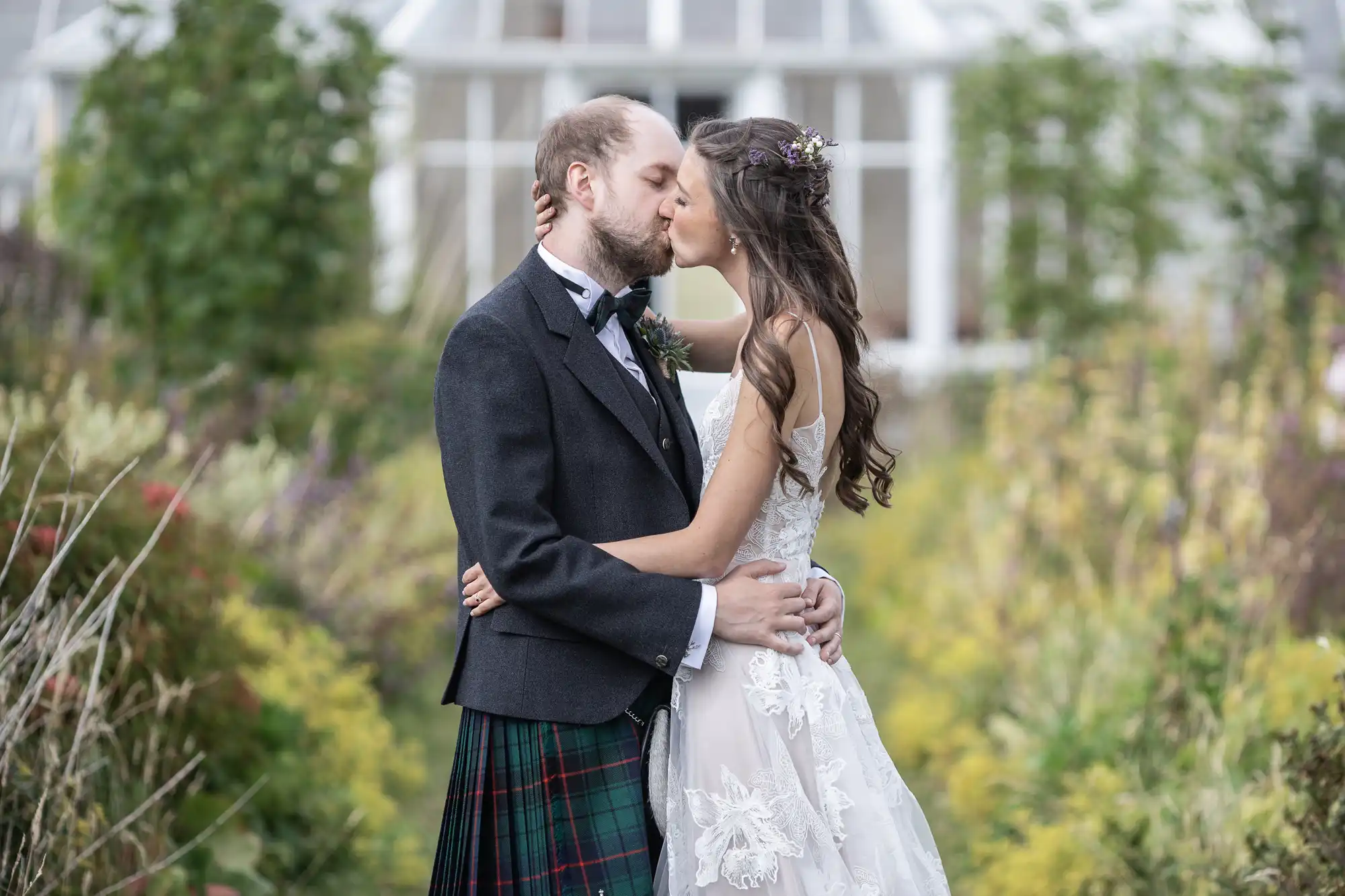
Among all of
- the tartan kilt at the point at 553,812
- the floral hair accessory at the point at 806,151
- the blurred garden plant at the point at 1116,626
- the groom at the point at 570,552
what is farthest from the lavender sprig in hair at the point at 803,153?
the blurred garden plant at the point at 1116,626

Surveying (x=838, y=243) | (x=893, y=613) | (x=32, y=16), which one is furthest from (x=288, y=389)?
A: (x=32, y=16)

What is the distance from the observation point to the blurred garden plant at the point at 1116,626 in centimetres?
376

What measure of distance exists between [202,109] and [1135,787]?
5131 mm

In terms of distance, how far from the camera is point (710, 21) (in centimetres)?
1372

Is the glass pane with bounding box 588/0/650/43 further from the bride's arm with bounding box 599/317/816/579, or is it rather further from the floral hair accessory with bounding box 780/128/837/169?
the bride's arm with bounding box 599/317/816/579

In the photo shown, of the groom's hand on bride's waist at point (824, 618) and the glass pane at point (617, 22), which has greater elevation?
the glass pane at point (617, 22)

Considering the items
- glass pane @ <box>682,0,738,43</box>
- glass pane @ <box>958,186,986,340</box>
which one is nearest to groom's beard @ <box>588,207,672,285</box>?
glass pane @ <box>958,186,986,340</box>

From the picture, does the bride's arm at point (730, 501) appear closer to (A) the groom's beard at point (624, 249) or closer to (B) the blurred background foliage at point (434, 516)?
(A) the groom's beard at point (624, 249)

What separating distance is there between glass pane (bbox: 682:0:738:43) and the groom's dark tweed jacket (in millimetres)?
11664

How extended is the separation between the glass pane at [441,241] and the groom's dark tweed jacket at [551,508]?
662 cm

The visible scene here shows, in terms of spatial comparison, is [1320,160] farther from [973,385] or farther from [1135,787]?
[1135,787]

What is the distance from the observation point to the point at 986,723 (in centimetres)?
548

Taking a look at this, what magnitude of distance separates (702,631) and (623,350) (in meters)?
0.55


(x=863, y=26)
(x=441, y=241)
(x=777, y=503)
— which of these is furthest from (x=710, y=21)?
(x=777, y=503)
